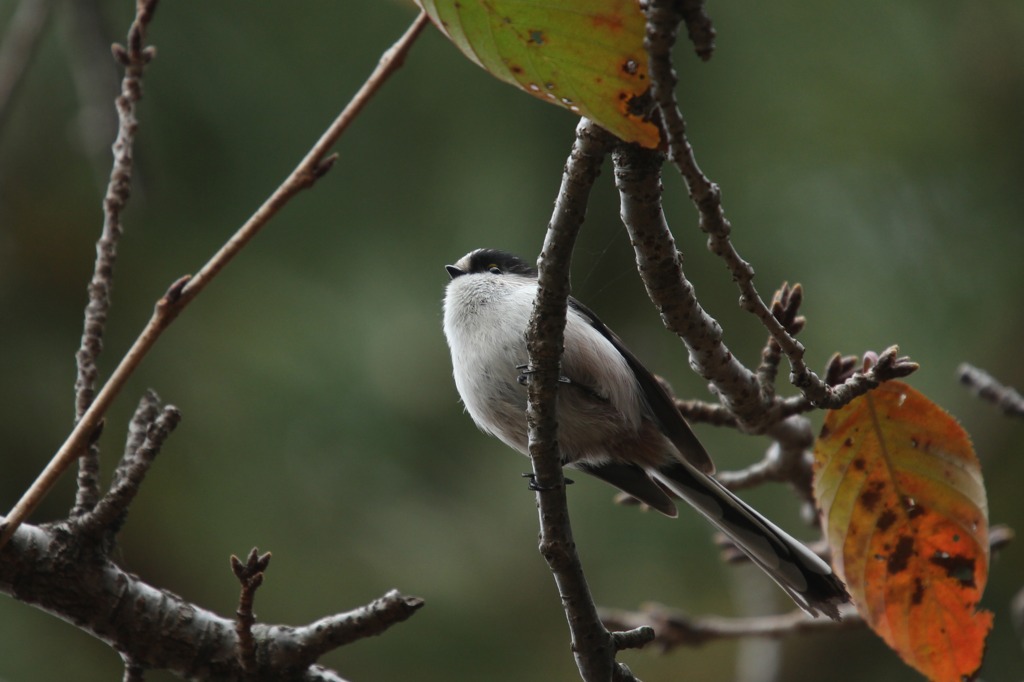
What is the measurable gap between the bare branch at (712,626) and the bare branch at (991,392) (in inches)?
28.2

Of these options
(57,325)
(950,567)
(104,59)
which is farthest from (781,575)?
(57,325)

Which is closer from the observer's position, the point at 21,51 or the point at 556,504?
the point at 556,504

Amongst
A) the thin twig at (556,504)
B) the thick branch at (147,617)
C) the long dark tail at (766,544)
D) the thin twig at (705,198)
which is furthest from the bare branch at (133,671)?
the long dark tail at (766,544)

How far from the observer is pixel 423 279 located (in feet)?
12.6

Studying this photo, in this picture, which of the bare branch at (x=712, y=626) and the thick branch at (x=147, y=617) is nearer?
the thick branch at (x=147, y=617)

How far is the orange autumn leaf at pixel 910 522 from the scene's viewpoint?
2.02 metres

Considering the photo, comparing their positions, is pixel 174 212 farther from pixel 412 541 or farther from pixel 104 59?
pixel 412 541

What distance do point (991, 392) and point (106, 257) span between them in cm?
231

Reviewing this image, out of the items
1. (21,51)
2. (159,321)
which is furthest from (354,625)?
(21,51)

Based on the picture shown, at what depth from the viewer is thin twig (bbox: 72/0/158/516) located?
1898 millimetres

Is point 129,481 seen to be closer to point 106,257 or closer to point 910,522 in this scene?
point 106,257

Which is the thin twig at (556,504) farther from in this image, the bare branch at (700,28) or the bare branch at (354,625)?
the bare branch at (700,28)

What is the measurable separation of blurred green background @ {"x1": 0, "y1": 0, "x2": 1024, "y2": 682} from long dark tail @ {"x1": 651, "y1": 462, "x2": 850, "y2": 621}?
90cm

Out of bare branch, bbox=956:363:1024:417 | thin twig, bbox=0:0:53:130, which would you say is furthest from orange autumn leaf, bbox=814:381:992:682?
thin twig, bbox=0:0:53:130
